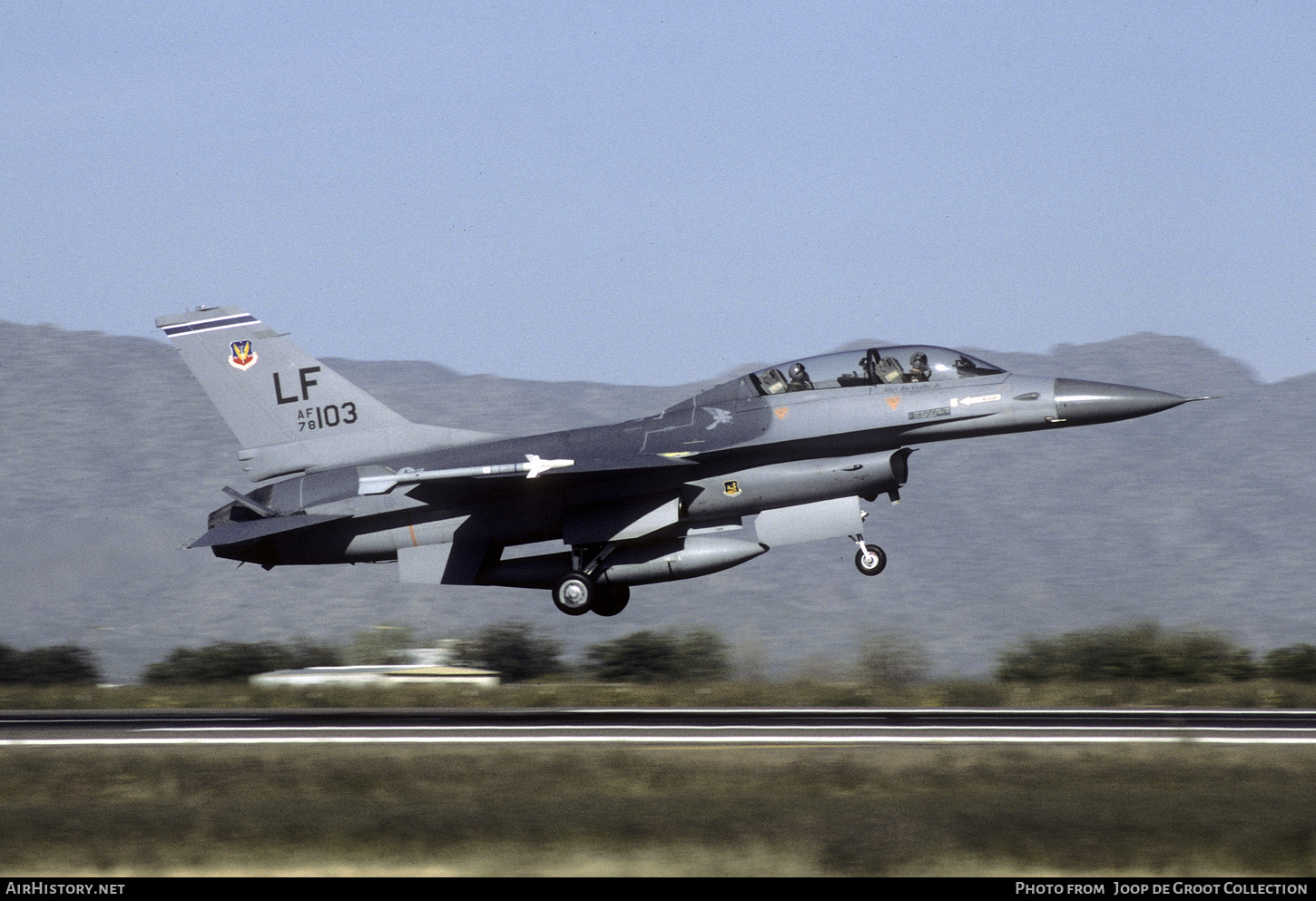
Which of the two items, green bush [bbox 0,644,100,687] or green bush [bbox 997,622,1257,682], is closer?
green bush [bbox 997,622,1257,682]

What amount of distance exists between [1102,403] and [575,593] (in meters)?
8.39

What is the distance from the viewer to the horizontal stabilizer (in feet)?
75.9

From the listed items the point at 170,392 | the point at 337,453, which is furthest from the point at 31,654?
the point at 170,392

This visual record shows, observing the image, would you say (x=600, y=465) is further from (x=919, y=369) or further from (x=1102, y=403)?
(x=1102, y=403)

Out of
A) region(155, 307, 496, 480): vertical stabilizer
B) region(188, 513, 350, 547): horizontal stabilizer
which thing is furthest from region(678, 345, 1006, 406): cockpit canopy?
region(188, 513, 350, 547): horizontal stabilizer

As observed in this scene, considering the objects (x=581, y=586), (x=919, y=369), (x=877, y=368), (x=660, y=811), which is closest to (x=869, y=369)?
(x=877, y=368)

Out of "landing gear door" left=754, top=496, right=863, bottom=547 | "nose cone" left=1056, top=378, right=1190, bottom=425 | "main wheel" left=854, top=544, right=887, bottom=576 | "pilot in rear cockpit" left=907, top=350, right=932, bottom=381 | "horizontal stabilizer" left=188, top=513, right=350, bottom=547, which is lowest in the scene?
"main wheel" left=854, top=544, right=887, bottom=576

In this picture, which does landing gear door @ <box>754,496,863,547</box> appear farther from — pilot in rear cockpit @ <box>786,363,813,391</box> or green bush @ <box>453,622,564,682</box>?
green bush @ <box>453,622,564,682</box>

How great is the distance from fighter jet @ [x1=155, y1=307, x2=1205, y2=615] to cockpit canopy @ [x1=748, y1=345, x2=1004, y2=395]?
24mm

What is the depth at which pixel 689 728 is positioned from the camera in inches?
727

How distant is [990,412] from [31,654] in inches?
1087

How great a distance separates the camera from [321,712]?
2286cm

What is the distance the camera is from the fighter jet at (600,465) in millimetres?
21453

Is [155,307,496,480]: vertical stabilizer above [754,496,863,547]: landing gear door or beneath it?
above
